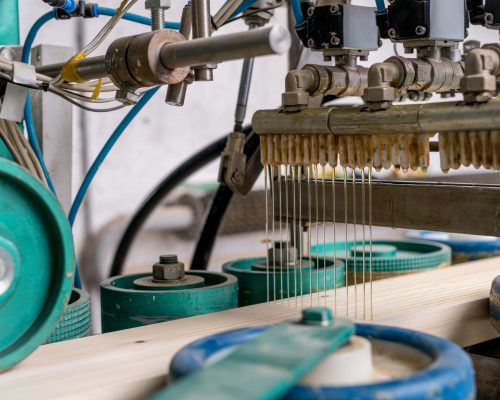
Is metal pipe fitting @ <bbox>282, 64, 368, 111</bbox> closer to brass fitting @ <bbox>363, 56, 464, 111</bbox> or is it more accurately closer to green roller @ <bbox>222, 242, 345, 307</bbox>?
brass fitting @ <bbox>363, 56, 464, 111</bbox>

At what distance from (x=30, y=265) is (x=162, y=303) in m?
0.30

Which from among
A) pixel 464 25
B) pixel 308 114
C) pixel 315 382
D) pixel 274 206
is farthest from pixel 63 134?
pixel 315 382

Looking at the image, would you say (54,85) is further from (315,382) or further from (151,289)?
(315,382)

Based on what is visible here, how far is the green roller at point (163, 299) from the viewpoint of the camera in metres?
0.90

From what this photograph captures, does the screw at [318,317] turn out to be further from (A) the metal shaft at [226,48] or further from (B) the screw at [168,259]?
(B) the screw at [168,259]

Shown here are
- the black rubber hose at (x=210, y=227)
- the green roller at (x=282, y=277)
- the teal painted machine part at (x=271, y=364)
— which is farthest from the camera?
the black rubber hose at (x=210, y=227)

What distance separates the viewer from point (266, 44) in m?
0.51

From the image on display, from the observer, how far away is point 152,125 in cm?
186

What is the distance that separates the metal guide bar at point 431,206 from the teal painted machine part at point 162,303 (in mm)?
140

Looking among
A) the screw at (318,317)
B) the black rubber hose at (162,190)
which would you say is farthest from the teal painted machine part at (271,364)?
the black rubber hose at (162,190)

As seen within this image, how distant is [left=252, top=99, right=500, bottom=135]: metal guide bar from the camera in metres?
0.65

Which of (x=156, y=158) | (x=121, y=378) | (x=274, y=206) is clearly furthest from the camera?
(x=156, y=158)

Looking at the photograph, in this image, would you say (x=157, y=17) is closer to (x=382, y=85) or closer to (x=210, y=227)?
(x=382, y=85)

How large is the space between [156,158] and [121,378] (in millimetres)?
1301
